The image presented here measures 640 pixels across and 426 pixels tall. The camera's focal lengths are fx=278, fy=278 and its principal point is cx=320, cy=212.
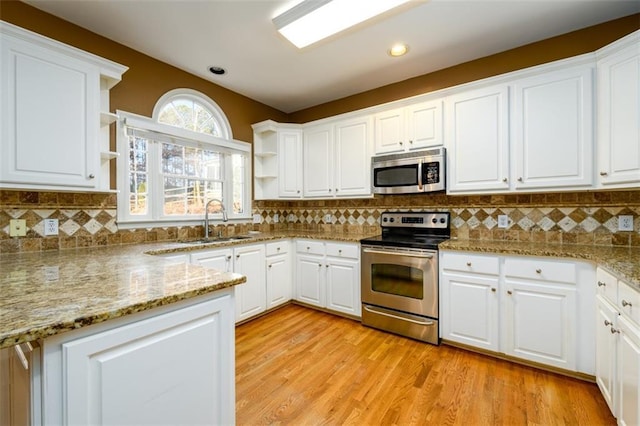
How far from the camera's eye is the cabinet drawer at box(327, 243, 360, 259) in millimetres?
2913

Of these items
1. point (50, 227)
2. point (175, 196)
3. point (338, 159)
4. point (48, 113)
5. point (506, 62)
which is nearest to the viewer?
point (48, 113)

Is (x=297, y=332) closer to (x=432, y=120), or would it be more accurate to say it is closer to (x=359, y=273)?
(x=359, y=273)

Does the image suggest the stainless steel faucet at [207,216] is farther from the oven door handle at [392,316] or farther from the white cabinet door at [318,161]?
the oven door handle at [392,316]

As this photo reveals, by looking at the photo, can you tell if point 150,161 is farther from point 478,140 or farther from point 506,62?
point 506,62

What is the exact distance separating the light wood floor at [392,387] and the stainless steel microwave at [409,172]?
1441 millimetres

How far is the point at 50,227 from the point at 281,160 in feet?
7.51

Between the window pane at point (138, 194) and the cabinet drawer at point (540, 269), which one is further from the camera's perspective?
the window pane at point (138, 194)

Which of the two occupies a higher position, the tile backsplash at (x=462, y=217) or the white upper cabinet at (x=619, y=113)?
the white upper cabinet at (x=619, y=113)

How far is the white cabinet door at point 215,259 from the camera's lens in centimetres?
244

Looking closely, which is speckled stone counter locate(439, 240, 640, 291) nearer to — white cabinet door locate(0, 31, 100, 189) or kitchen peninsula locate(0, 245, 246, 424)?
kitchen peninsula locate(0, 245, 246, 424)

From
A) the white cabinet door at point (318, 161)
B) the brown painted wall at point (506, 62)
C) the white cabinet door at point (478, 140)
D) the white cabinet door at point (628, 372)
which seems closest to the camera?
the white cabinet door at point (628, 372)

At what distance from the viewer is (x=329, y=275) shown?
3.10 metres

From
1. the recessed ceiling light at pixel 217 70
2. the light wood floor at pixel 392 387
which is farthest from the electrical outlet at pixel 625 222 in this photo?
the recessed ceiling light at pixel 217 70

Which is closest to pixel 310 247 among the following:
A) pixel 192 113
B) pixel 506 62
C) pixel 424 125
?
pixel 424 125
